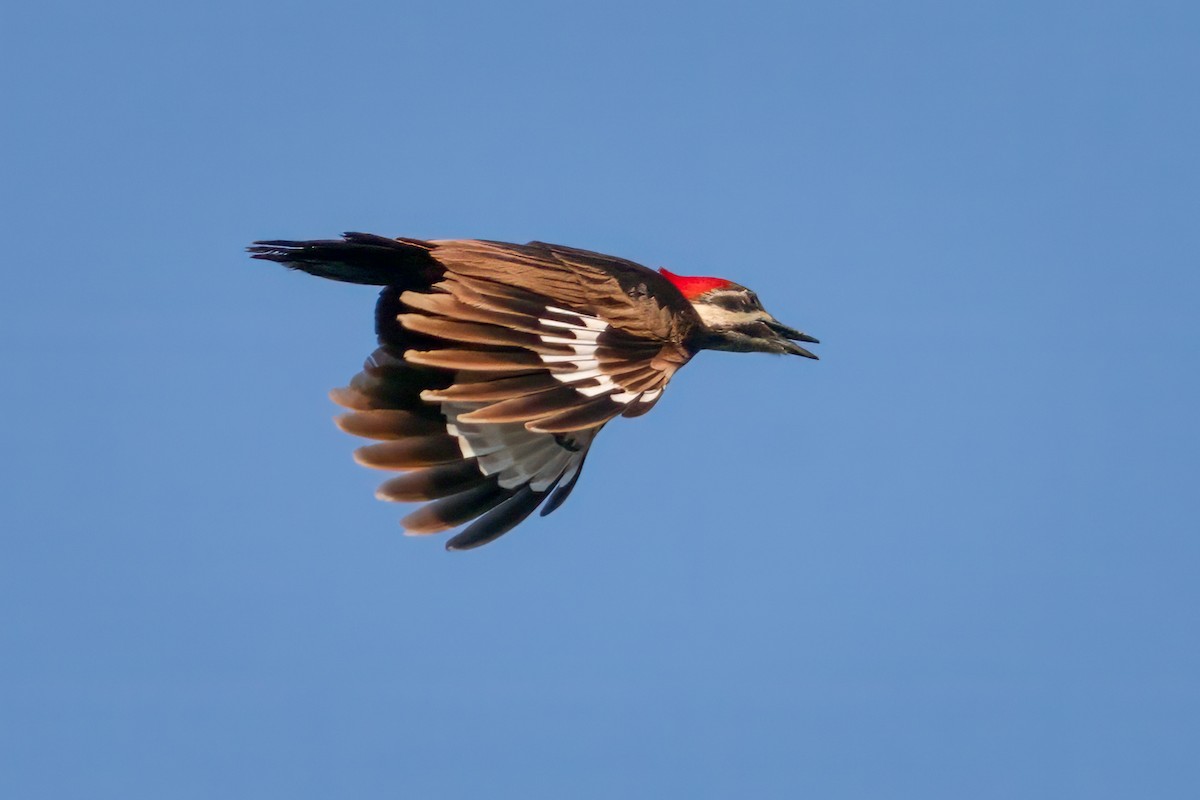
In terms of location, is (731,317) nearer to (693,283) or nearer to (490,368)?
(693,283)

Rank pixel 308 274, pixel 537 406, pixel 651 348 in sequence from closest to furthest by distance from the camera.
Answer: pixel 537 406 < pixel 651 348 < pixel 308 274

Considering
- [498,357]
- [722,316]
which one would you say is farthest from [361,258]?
[722,316]

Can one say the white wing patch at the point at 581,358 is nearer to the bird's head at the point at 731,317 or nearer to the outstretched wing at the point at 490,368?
the outstretched wing at the point at 490,368

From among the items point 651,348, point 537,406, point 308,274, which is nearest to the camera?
point 537,406

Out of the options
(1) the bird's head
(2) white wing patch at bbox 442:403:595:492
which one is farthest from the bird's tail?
(1) the bird's head

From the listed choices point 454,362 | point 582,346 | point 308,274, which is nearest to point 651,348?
point 582,346

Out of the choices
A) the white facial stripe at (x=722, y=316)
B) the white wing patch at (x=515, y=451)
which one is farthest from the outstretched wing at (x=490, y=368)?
the white facial stripe at (x=722, y=316)

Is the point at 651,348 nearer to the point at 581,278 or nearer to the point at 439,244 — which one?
the point at 581,278
